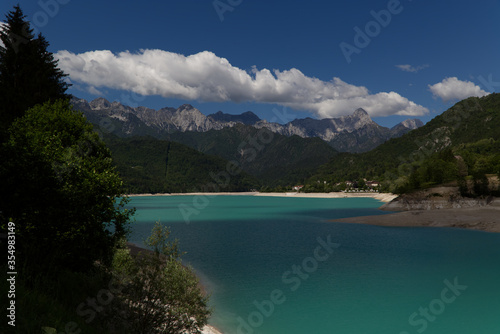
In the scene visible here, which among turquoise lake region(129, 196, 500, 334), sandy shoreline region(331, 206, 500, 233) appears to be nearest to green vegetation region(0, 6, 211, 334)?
turquoise lake region(129, 196, 500, 334)

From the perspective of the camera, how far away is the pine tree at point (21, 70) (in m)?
34.4

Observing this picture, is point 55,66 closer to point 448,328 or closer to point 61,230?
point 61,230

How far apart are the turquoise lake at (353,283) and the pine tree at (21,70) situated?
96.4ft

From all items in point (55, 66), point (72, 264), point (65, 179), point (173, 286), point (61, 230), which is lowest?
point (173, 286)

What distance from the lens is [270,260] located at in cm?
4794

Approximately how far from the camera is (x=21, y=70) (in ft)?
125

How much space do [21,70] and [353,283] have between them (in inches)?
1873

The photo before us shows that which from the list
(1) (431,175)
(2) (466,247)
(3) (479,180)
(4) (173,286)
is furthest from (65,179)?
Answer: (1) (431,175)

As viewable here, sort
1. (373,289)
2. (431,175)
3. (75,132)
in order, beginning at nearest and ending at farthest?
(75,132)
(373,289)
(431,175)

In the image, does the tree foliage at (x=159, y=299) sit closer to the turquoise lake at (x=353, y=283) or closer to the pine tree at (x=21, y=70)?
the turquoise lake at (x=353, y=283)

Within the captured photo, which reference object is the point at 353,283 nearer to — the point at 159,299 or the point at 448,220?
the point at 159,299

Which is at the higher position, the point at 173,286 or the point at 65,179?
the point at 65,179

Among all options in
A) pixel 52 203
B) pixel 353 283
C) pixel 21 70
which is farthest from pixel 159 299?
pixel 21 70

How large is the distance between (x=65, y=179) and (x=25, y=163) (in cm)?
261
